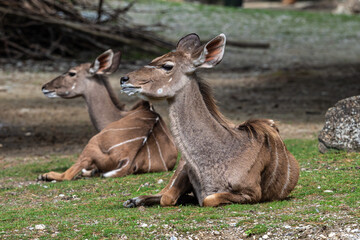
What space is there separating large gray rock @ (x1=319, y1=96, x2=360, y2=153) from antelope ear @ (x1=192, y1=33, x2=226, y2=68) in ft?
7.70

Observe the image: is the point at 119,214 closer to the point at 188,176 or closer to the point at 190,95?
the point at 188,176

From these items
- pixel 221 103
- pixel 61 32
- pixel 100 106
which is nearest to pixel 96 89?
pixel 100 106

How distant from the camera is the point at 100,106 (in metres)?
7.92

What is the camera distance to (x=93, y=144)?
22.9 ft

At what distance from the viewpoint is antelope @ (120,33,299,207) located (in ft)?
15.9

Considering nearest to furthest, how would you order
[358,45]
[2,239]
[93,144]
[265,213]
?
[2,239]
[265,213]
[93,144]
[358,45]

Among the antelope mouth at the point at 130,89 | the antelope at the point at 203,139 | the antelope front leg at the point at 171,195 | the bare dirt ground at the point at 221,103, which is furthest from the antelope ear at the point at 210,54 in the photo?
the bare dirt ground at the point at 221,103

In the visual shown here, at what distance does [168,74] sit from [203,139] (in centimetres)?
56

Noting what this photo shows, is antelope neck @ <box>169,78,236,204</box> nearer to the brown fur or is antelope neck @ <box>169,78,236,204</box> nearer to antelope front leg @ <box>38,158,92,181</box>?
the brown fur

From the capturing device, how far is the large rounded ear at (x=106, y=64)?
26.4 ft

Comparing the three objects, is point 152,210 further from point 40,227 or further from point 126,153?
point 126,153

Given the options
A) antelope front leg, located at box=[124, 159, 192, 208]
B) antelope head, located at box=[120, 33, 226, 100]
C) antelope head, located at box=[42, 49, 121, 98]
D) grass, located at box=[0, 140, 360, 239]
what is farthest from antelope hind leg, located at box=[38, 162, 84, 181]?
antelope head, located at box=[120, 33, 226, 100]

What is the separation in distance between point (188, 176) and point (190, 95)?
2.02ft

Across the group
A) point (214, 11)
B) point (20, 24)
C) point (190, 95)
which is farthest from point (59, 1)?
point (190, 95)
